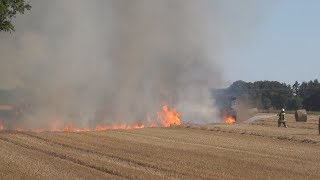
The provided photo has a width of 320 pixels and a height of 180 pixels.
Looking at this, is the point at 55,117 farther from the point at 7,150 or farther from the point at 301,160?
the point at 301,160

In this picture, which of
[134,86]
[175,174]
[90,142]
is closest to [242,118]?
[134,86]

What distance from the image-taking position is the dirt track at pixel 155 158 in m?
13.0

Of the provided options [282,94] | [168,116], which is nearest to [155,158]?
[168,116]

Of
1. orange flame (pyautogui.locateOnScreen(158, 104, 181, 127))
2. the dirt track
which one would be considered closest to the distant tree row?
orange flame (pyautogui.locateOnScreen(158, 104, 181, 127))

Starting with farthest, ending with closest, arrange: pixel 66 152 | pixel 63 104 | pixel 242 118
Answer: pixel 242 118, pixel 63 104, pixel 66 152

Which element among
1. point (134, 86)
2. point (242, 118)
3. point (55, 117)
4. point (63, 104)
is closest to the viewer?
point (55, 117)

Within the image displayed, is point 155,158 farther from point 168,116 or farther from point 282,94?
point 282,94

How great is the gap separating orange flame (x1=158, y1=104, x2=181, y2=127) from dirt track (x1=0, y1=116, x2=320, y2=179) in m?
17.8

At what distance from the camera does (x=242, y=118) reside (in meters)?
50.8

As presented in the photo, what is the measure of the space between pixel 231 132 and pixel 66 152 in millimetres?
13962

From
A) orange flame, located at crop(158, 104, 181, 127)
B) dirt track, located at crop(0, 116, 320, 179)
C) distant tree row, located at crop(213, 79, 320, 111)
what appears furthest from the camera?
distant tree row, located at crop(213, 79, 320, 111)

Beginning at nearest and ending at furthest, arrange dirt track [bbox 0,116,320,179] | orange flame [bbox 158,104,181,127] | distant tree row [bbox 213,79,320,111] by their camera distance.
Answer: dirt track [bbox 0,116,320,179]
orange flame [bbox 158,104,181,127]
distant tree row [bbox 213,79,320,111]

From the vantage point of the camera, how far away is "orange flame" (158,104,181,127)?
137 ft

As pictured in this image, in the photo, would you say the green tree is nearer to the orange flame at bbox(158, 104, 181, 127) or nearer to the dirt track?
the dirt track
